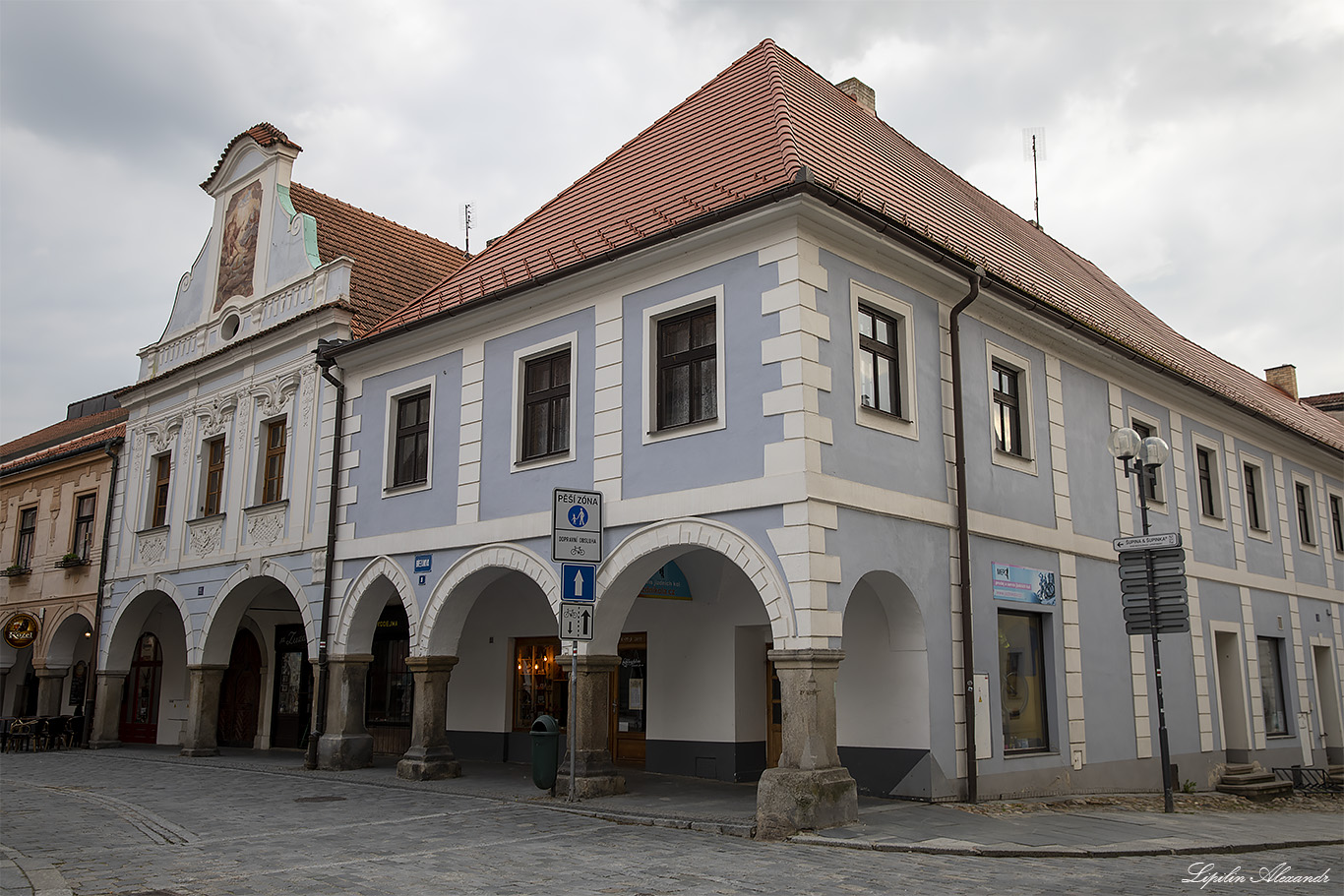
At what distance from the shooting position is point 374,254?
22344 mm

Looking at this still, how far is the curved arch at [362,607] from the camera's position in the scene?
17438 millimetres

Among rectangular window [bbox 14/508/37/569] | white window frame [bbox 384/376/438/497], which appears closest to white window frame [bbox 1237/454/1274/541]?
white window frame [bbox 384/376/438/497]

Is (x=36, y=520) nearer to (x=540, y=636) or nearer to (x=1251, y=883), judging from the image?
(x=540, y=636)

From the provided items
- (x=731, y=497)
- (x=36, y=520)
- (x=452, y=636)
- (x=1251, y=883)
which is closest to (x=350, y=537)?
(x=452, y=636)

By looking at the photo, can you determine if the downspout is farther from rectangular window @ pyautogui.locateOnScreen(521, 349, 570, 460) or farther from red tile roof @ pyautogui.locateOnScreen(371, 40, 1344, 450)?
rectangular window @ pyautogui.locateOnScreen(521, 349, 570, 460)

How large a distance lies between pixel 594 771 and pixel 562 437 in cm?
443

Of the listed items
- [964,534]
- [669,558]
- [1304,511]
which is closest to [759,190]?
[669,558]

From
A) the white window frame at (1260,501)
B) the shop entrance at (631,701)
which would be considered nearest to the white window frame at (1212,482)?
the white window frame at (1260,501)

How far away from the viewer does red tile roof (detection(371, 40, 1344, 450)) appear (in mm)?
14086

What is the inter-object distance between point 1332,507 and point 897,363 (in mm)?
17753

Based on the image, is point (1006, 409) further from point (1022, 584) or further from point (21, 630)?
point (21, 630)

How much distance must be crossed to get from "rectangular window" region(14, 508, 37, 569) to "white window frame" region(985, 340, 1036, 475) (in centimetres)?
2512

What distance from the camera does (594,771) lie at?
1361 centimetres

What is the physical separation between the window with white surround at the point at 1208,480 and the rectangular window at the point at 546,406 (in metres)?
12.3
